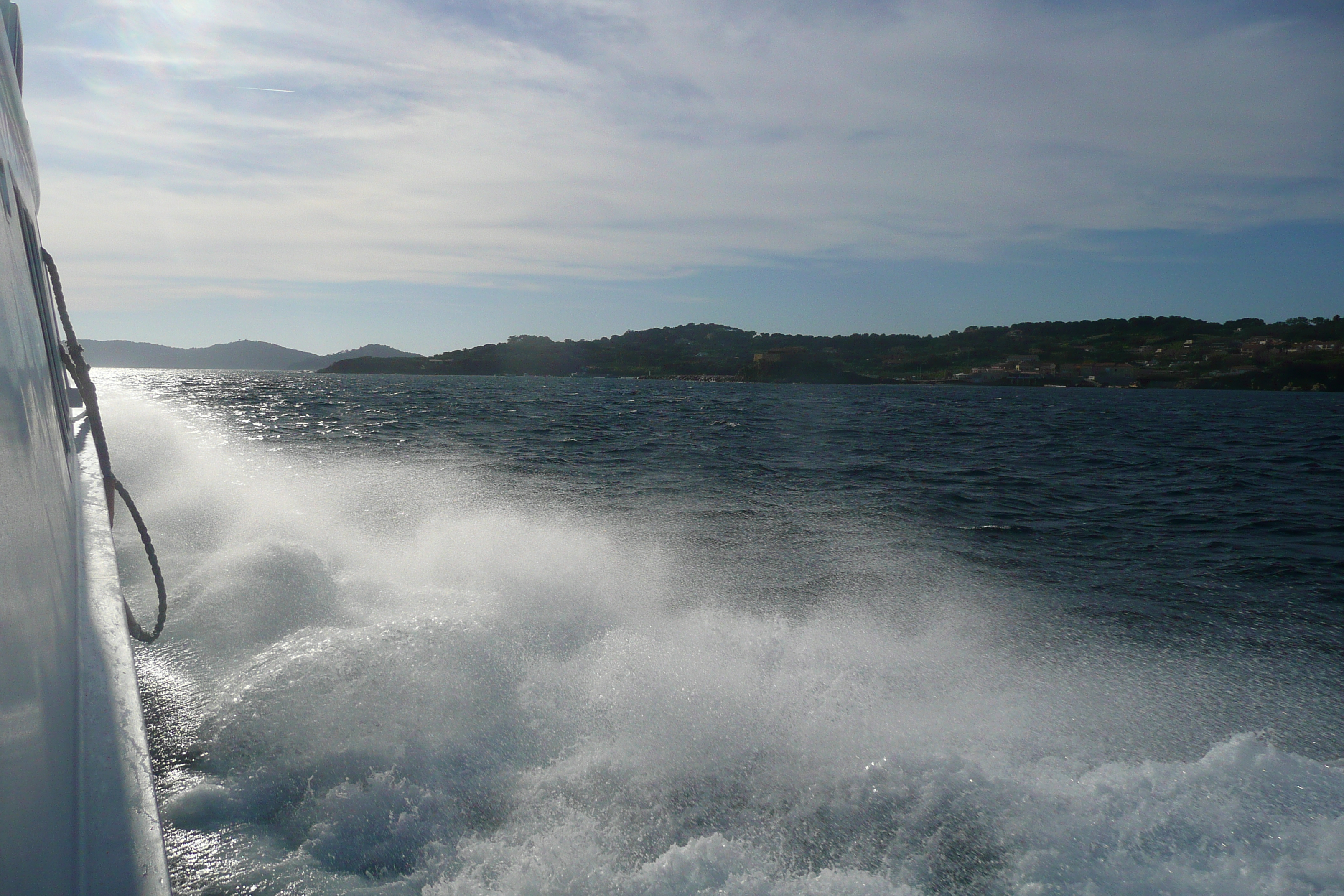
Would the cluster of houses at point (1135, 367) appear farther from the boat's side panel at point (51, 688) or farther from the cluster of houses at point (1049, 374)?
the boat's side panel at point (51, 688)

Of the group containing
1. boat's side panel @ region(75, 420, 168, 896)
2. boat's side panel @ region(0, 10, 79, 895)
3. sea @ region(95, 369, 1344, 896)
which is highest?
boat's side panel @ region(0, 10, 79, 895)

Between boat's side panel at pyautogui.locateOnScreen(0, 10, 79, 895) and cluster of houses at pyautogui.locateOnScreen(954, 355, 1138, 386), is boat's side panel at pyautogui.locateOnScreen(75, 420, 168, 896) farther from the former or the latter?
cluster of houses at pyautogui.locateOnScreen(954, 355, 1138, 386)

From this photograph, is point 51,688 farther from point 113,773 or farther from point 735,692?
point 735,692

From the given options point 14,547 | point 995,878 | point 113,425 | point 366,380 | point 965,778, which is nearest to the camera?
point 14,547

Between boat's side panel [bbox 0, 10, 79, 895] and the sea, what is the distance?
160 centimetres

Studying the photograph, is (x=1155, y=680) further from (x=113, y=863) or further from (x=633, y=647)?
(x=113, y=863)

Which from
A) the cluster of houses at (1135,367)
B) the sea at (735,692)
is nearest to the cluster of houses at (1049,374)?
the cluster of houses at (1135,367)

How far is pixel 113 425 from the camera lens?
20.4m

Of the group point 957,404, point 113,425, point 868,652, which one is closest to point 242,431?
point 113,425

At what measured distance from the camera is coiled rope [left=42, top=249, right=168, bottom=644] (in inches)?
150

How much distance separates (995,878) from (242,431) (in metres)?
23.2

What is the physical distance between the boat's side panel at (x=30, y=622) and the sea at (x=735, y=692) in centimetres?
160

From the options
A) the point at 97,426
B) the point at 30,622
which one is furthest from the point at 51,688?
the point at 97,426

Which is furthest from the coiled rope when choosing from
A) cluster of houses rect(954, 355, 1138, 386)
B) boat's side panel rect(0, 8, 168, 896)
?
cluster of houses rect(954, 355, 1138, 386)
